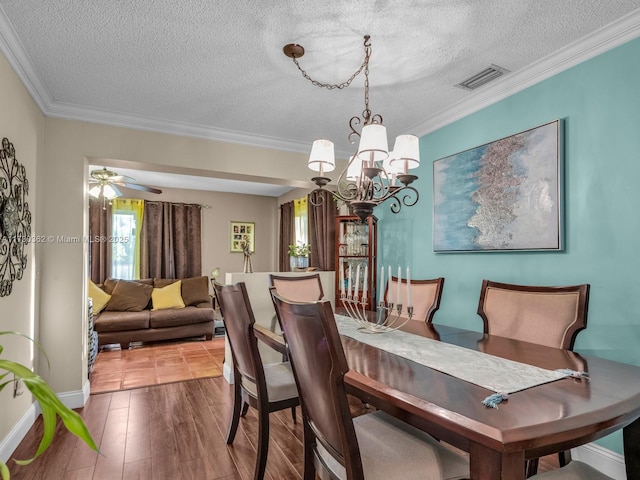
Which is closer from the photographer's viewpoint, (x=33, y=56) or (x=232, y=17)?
(x=232, y=17)

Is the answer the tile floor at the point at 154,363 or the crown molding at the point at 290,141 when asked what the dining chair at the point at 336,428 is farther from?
the tile floor at the point at 154,363

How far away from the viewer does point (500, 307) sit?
211 cm

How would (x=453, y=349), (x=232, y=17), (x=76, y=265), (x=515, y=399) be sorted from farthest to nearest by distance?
(x=76, y=265) → (x=232, y=17) → (x=453, y=349) → (x=515, y=399)

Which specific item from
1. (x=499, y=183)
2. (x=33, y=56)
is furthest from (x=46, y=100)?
(x=499, y=183)

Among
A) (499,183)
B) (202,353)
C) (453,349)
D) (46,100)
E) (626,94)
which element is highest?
(46,100)

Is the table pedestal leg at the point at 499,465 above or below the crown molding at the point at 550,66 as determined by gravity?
below

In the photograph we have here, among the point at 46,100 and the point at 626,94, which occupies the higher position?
the point at 46,100

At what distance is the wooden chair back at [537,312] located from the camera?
1745mm

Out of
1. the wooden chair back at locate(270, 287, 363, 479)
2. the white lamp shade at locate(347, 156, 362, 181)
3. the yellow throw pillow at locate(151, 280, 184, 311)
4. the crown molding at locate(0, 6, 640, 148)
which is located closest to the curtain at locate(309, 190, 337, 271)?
the crown molding at locate(0, 6, 640, 148)

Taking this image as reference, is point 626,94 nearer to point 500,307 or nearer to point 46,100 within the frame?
point 500,307

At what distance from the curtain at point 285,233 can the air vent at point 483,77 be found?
4182 mm

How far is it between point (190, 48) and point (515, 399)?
2339mm

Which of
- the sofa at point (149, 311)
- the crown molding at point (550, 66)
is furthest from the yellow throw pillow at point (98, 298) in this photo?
the crown molding at point (550, 66)

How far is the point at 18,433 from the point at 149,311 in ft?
9.53
